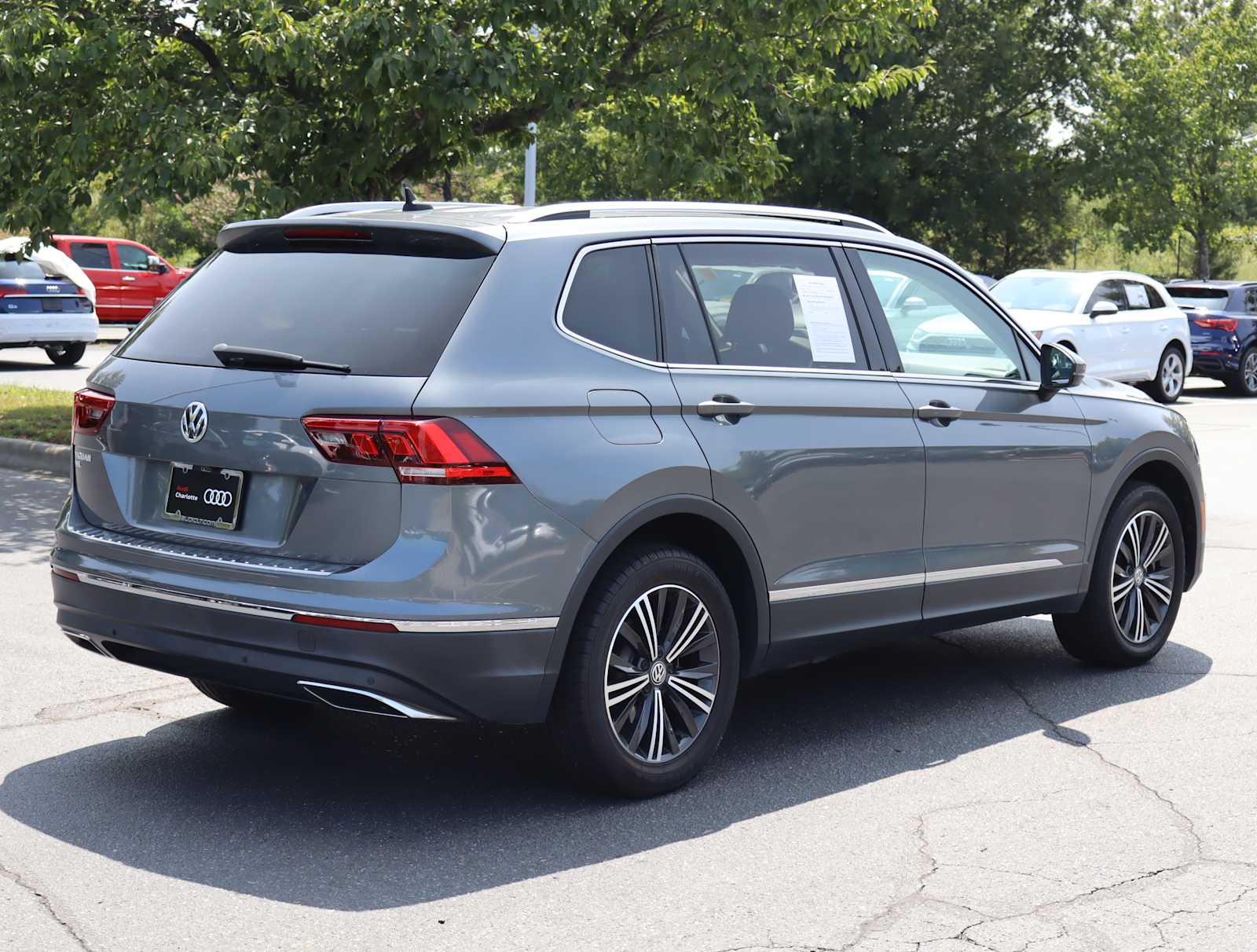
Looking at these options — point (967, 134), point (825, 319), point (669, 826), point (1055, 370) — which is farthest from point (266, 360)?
point (967, 134)

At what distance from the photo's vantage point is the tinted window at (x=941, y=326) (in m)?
5.96

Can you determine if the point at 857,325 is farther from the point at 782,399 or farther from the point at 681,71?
the point at 681,71

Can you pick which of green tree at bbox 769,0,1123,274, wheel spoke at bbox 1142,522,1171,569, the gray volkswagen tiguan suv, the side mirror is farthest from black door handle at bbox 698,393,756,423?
green tree at bbox 769,0,1123,274

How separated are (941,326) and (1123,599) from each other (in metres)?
1.58

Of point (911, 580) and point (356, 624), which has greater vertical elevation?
point (356, 624)

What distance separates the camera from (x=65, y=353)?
2312cm

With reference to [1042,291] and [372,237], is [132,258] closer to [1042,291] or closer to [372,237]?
[1042,291]

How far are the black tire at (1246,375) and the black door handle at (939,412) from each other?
67.0 feet

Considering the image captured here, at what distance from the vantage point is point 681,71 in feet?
46.2

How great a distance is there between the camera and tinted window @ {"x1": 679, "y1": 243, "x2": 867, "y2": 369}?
5.32 meters

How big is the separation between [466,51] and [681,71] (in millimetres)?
2448

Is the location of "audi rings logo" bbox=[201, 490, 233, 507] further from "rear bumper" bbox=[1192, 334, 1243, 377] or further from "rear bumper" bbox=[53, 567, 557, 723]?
"rear bumper" bbox=[1192, 334, 1243, 377]

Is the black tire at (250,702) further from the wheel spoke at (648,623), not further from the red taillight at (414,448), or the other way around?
the red taillight at (414,448)

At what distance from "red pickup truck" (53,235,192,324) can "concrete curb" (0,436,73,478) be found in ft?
60.2
